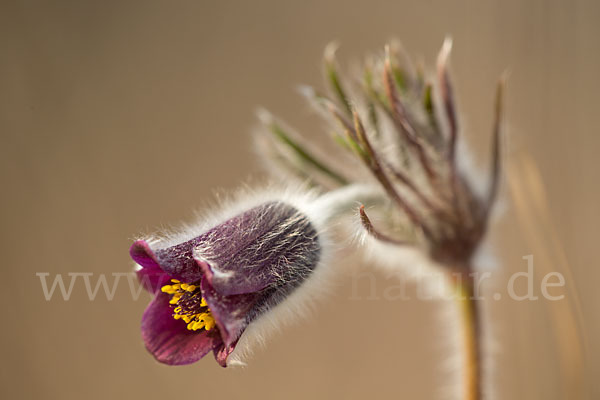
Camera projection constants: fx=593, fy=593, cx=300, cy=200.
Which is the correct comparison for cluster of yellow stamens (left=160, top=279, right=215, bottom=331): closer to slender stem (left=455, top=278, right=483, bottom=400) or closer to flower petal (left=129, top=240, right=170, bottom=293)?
flower petal (left=129, top=240, right=170, bottom=293)

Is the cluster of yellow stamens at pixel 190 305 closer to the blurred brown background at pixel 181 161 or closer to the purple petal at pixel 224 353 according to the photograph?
the purple petal at pixel 224 353

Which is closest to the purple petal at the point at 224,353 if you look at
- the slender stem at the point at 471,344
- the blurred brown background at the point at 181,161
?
the slender stem at the point at 471,344

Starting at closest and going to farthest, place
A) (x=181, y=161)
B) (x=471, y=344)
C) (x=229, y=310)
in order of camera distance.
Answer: (x=229, y=310) → (x=471, y=344) → (x=181, y=161)

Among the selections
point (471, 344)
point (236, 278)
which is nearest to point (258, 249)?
point (236, 278)

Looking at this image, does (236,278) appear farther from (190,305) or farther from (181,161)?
(181,161)

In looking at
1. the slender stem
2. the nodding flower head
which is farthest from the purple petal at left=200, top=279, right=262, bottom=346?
the slender stem

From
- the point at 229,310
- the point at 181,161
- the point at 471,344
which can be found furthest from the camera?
the point at 181,161

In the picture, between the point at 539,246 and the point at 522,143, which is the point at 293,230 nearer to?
the point at 539,246
